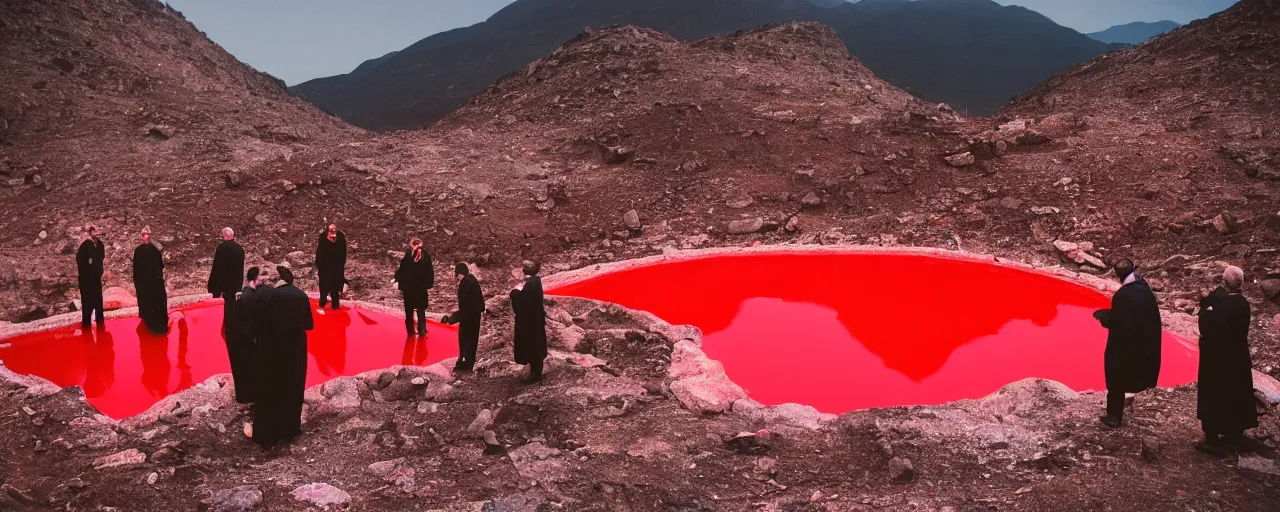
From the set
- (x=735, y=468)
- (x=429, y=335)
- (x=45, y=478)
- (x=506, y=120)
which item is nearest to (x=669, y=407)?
(x=735, y=468)

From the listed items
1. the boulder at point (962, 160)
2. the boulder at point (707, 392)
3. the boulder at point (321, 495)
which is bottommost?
the boulder at point (321, 495)

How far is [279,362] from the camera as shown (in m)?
6.05

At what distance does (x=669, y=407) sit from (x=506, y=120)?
51.6 feet

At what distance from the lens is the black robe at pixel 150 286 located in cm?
891

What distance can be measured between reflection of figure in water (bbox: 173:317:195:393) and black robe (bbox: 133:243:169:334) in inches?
11.5

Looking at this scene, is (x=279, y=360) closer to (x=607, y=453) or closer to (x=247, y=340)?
(x=247, y=340)

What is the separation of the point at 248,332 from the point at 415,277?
2.90m

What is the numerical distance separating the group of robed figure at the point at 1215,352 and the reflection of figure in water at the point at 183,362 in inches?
334

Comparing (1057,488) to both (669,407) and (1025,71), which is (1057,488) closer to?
(669,407)

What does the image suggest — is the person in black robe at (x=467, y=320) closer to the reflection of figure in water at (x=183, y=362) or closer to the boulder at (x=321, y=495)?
the boulder at (x=321, y=495)

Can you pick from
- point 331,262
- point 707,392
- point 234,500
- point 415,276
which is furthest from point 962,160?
point 234,500

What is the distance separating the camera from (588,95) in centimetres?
2156

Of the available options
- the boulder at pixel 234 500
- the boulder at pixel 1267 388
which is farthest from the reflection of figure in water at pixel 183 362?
the boulder at pixel 1267 388

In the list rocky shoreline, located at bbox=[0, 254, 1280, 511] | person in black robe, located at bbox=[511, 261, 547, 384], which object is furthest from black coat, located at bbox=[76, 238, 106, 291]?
person in black robe, located at bbox=[511, 261, 547, 384]
